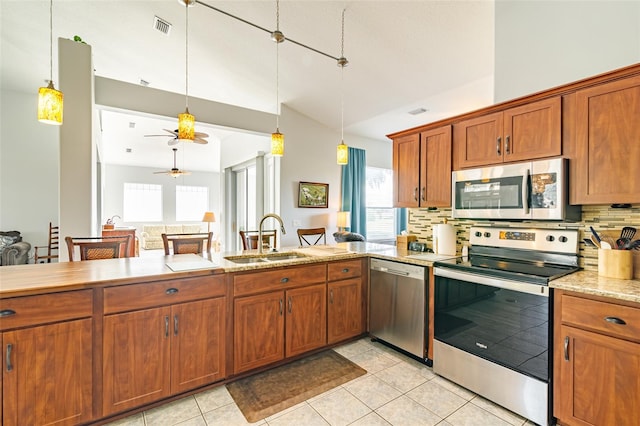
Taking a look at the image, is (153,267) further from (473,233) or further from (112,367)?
(473,233)

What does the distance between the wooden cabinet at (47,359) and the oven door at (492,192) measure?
2818mm

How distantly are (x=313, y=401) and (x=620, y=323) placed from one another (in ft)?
6.08

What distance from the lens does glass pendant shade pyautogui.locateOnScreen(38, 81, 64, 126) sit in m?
2.03

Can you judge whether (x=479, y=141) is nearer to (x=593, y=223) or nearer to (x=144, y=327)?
(x=593, y=223)

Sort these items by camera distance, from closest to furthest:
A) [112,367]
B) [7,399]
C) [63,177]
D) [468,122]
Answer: [7,399]
[112,367]
[468,122]
[63,177]

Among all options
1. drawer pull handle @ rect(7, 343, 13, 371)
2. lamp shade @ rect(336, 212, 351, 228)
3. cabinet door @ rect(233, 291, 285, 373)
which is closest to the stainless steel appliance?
cabinet door @ rect(233, 291, 285, 373)

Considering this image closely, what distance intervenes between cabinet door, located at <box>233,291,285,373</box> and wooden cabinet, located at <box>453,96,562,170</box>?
6.75 feet

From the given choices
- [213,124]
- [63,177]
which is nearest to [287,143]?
[213,124]

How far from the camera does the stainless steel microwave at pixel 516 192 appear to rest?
78.9 inches

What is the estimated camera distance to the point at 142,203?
1072 cm

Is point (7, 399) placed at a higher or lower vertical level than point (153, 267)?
lower

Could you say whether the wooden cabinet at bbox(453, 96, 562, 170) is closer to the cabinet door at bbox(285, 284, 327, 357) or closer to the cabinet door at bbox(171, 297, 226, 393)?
the cabinet door at bbox(285, 284, 327, 357)

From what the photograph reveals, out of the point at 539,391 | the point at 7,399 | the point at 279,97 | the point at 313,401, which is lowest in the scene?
the point at 313,401

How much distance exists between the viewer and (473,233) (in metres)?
2.70
